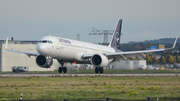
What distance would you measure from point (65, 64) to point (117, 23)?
677 inches

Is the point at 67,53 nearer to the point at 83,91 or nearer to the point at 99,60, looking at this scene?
the point at 99,60

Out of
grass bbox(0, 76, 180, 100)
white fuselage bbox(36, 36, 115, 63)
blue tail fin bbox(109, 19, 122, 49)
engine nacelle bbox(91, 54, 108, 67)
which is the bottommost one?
grass bbox(0, 76, 180, 100)

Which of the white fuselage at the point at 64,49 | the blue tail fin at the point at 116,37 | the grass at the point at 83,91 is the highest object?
the blue tail fin at the point at 116,37

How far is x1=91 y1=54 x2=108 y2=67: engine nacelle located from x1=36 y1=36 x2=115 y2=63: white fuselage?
2.01 meters

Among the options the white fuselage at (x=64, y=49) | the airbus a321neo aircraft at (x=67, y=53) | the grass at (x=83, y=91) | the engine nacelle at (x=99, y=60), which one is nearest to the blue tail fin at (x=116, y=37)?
the airbus a321neo aircraft at (x=67, y=53)

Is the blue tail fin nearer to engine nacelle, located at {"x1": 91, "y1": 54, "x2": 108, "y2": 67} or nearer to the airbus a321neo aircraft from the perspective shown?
the airbus a321neo aircraft

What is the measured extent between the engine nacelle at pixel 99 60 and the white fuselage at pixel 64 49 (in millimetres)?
2014

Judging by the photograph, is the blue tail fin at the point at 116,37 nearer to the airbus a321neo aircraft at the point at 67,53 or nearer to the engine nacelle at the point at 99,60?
the airbus a321neo aircraft at the point at 67,53

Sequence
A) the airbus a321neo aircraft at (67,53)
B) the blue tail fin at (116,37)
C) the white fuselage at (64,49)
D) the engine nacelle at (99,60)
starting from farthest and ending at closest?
the blue tail fin at (116,37)
the engine nacelle at (99,60)
the airbus a321neo aircraft at (67,53)
the white fuselage at (64,49)

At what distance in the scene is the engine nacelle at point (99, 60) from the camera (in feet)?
137

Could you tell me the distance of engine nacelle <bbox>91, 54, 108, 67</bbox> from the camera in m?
41.7

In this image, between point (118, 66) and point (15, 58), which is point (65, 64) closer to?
point (118, 66)

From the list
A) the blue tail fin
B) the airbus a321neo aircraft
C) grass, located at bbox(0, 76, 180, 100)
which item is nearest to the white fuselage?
the airbus a321neo aircraft

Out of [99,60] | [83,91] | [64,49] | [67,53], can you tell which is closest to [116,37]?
[99,60]
